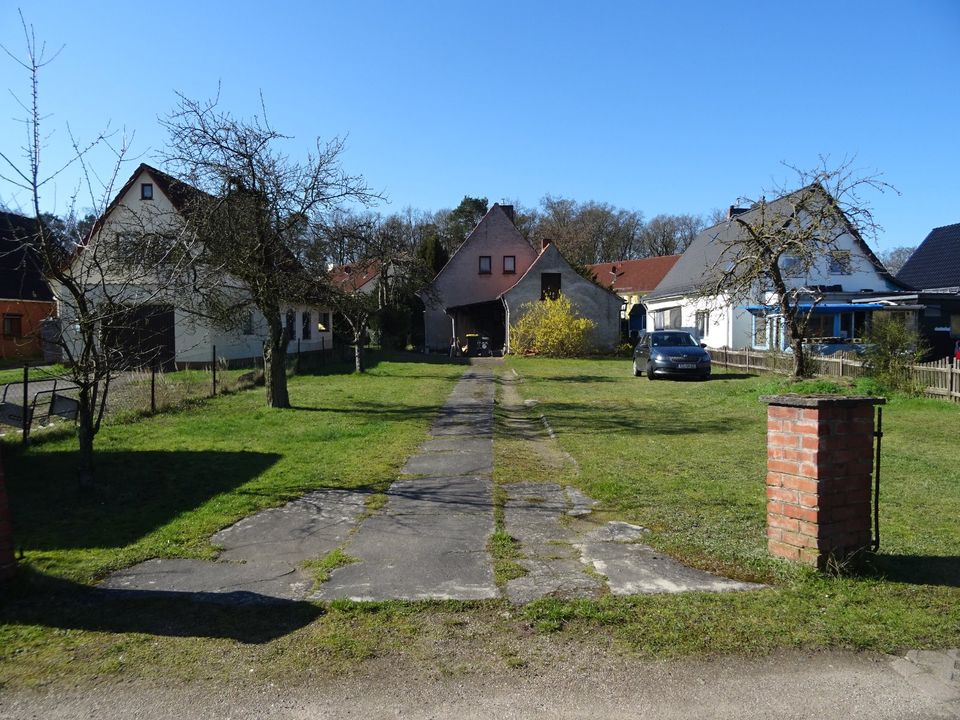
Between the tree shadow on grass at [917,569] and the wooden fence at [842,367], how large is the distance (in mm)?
11715

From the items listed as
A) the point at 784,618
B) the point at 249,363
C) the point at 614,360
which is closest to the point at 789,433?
the point at 784,618

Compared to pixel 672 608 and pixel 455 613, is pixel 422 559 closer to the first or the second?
pixel 455 613

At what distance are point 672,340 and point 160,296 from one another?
19301mm

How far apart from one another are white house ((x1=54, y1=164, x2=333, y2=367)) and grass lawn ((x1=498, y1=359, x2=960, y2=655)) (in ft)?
16.9

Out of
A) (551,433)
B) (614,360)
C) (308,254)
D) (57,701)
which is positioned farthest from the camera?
(614,360)

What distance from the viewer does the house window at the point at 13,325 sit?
31422 millimetres

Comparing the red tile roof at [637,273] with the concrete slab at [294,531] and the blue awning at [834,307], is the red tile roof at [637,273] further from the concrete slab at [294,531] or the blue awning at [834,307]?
the concrete slab at [294,531]

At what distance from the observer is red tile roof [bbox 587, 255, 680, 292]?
5609 centimetres

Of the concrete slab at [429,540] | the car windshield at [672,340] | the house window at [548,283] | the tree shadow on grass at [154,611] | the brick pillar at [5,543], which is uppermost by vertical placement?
the house window at [548,283]

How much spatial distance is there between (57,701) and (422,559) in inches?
100

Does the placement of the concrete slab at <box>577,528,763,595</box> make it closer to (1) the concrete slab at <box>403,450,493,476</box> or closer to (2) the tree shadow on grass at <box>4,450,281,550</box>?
(1) the concrete slab at <box>403,450,493,476</box>

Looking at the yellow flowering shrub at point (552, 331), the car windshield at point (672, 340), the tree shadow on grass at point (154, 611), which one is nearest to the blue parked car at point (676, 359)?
the car windshield at point (672, 340)

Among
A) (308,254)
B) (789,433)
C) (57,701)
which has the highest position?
(308,254)

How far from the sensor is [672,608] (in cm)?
438
